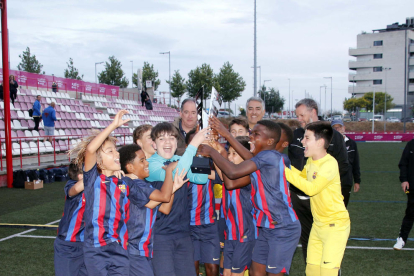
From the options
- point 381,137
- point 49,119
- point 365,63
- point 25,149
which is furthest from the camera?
point 365,63

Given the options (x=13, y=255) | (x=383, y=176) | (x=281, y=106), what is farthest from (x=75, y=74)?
(x=13, y=255)

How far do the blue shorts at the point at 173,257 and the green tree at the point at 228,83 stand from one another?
44769mm

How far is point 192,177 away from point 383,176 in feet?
38.5

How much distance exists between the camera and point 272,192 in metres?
3.48

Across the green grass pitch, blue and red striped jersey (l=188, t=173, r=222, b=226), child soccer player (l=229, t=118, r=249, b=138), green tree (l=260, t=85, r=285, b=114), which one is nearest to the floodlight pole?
the green grass pitch

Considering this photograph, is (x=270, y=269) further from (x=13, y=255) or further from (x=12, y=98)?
(x=12, y=98)

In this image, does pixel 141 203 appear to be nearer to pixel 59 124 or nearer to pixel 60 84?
pixel 59 124

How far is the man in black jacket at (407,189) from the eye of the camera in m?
5.60

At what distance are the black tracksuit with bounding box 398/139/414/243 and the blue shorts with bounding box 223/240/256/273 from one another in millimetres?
3053

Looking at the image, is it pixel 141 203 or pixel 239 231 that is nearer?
pixel 141 203

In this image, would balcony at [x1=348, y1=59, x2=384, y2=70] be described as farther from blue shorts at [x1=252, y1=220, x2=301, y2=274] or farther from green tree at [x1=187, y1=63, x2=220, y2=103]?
blue shorts at [x1=252, y1=220, x2=301, y2=274]

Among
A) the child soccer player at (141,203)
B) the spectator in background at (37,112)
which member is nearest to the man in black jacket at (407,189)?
the child soccer player at (141,203)

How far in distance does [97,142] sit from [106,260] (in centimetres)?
89

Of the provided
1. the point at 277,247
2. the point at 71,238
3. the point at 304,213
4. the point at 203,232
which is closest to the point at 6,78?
the point at 71,238
